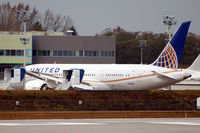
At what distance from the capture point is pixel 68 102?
34.1 metres

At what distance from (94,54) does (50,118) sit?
5483 cm

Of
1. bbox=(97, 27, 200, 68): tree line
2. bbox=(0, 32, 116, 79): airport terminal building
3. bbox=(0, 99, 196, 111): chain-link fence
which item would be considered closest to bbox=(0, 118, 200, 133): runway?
bbox=(0, 99, 196, 111): chain-link fence

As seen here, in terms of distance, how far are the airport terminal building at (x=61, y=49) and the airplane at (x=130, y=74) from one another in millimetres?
36813

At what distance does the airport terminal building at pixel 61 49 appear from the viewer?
86000mm

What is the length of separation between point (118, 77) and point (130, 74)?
128cm

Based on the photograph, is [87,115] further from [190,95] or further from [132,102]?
[190,95]

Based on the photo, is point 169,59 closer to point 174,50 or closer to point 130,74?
point 174,50

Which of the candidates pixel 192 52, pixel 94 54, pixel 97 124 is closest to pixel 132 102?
pixel 97 124

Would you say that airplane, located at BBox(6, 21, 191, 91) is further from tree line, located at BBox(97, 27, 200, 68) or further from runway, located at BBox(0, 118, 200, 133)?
tree line, located at BBox(97, 27, 200, 68)

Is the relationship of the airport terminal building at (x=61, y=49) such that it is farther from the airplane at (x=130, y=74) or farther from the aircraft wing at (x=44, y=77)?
the aircraft wing at (x=44, y=77)

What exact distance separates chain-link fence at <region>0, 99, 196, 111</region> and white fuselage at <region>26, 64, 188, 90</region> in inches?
421

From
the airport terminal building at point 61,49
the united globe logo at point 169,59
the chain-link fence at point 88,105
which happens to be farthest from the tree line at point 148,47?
the chain-link fence at point 88,105

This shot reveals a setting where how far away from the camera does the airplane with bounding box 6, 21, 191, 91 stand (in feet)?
151

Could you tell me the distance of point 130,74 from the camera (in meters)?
47.0
